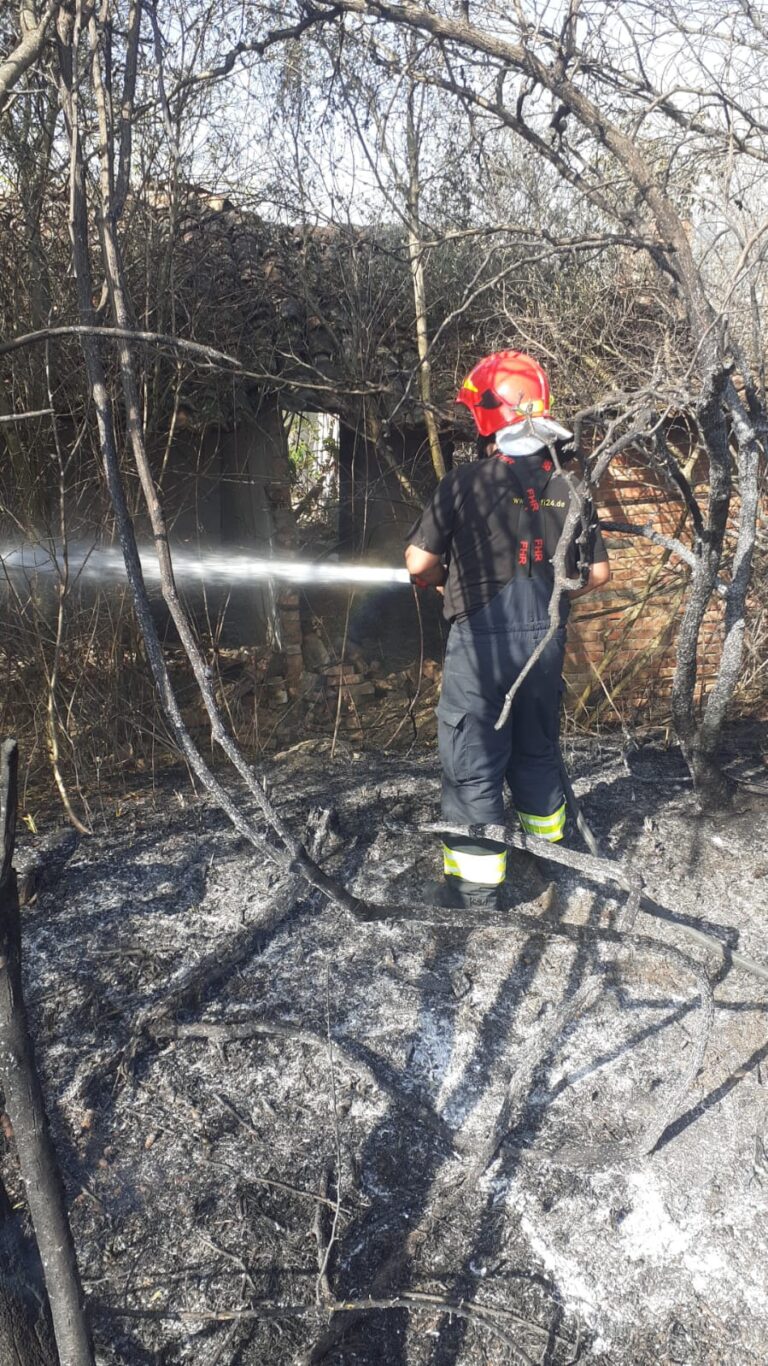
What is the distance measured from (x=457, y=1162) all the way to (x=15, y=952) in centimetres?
154

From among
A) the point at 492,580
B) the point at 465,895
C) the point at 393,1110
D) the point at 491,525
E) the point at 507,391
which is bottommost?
the point at 393,1110

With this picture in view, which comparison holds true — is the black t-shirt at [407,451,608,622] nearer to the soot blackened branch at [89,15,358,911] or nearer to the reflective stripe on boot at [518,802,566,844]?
the reflective stripe on boot at [518,802,566,844]

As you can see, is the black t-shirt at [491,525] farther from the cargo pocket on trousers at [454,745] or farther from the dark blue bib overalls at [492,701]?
the cargo pocket on trousers at [454,745]

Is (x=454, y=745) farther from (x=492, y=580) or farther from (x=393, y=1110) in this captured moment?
(x=393, y=1110)

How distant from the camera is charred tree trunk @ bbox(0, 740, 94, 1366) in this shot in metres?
1.46

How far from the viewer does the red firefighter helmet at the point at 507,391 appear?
11.2 feet

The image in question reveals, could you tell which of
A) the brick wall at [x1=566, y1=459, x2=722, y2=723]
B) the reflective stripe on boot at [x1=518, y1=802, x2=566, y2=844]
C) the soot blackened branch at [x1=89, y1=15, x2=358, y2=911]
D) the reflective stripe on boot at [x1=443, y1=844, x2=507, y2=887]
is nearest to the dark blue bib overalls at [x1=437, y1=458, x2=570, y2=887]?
the reflective stripe on boot at [x1=443, y1=844, x2=507, y2=887]

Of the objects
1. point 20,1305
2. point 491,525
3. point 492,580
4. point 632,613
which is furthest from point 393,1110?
point 632,613

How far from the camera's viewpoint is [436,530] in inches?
135

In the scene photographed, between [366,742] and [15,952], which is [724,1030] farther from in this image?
[366,742]

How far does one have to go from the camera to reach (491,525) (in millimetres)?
3391

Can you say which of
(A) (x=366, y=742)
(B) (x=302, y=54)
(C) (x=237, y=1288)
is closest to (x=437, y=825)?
(C) (x=237, y=1288)

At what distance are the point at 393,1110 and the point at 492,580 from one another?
183 cm

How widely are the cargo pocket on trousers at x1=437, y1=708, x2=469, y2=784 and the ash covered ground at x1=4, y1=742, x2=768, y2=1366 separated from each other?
33cm
